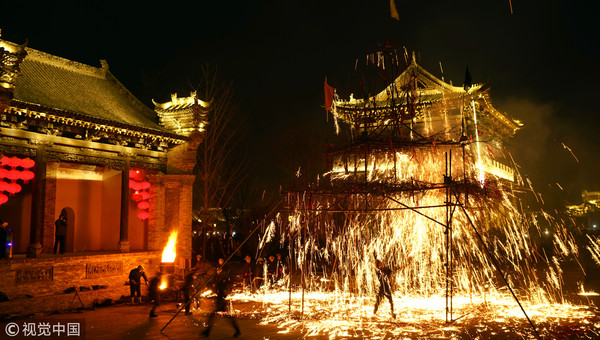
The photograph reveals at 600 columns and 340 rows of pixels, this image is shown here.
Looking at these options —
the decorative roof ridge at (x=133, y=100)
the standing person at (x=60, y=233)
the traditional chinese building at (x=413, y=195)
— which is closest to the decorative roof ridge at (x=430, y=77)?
the traditional chinese building at (x=413, y=195)

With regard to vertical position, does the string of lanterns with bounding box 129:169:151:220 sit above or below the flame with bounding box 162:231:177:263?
above

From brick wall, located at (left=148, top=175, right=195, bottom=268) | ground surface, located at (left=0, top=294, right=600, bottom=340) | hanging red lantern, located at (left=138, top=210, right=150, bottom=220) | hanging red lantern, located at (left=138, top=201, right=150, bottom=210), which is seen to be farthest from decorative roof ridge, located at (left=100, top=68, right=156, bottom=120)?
ground surface, located at (left=0, top=294, right=600, bottom=340)

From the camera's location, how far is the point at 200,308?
13.1 m

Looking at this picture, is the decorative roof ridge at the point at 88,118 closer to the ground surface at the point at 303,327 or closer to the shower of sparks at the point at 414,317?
the ground surface at the point at 303,327

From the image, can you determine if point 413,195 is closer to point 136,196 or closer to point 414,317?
point 414,317

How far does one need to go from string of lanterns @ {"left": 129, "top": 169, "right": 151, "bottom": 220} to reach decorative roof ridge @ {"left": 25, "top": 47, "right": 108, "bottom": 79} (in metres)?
4.28

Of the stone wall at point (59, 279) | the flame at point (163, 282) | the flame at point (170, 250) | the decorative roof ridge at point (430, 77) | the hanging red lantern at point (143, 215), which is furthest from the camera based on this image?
the decorative roof ridge at point (430, 77)

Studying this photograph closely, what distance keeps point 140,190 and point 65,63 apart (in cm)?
522

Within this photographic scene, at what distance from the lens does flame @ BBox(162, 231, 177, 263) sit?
1664 centimetres

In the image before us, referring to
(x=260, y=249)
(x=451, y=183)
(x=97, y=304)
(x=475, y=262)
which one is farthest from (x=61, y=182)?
(x=475, y=262)

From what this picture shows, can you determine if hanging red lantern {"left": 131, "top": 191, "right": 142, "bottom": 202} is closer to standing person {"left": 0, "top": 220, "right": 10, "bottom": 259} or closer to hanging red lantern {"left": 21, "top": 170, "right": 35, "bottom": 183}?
hanging red lantern {"left": 21, "top": 170, "right": 35, "bottom": 183}

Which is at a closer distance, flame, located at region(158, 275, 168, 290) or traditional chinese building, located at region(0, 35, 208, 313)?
traditional chinese building, located at region(0, 35, 208, 313)

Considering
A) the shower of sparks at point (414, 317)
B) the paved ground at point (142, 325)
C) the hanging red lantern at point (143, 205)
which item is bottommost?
the paved ground at point (142, 325)

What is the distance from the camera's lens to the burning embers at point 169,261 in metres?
16.2
